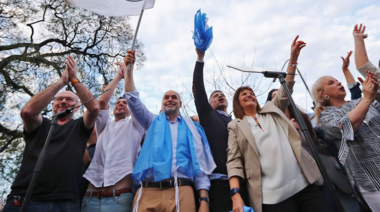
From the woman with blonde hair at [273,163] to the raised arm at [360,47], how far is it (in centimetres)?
55

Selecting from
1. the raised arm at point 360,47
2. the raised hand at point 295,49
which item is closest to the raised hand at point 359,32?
the raised arm at point 360,47

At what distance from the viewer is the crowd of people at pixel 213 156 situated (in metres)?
2.12

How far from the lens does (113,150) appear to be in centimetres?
280

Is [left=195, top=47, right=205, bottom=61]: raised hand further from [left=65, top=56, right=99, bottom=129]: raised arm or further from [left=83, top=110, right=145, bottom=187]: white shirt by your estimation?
[left=65, top=56, right=99, bottom=129]: raised arm

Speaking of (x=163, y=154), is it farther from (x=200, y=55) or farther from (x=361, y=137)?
(x=361, y=137)

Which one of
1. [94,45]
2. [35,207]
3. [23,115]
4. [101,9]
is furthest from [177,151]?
[94,45]

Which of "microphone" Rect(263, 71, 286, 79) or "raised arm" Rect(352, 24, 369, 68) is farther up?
"raised arm" Rect(352, 24, 369, 68)

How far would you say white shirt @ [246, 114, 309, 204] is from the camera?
6.63 ft

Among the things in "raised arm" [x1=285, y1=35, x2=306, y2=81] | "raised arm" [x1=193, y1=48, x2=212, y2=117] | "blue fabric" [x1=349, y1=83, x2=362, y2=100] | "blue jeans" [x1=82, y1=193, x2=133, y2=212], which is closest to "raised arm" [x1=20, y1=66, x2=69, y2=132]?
"blue jeans" [x1=82, y1=193, x2=133, y2=212]

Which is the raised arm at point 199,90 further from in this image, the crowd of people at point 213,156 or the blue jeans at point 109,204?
the blue jeans at point 109,204

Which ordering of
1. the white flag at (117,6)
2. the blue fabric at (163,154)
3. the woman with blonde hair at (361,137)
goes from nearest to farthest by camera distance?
1. the woman with blonde hair at (361,137)
2. the blue fabric at (163,154)
3. the white flag at (117,6)

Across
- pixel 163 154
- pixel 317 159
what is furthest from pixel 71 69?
pixel 317 159

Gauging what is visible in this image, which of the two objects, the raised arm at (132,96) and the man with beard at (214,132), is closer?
the man with beard at (214,132)

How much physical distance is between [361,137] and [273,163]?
0.82 metres
